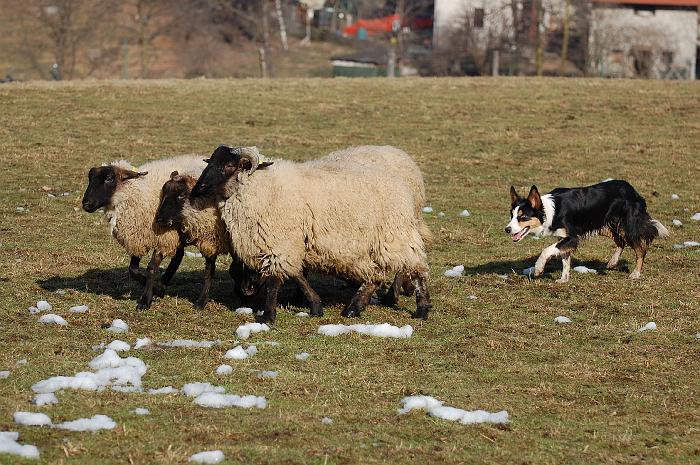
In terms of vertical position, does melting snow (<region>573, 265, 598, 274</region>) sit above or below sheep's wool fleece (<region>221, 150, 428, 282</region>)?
below

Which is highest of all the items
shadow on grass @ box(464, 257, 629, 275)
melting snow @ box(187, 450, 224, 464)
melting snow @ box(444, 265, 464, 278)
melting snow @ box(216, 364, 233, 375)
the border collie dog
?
the border collie dog

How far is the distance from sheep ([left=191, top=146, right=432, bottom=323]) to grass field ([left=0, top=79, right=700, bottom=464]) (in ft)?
1.65

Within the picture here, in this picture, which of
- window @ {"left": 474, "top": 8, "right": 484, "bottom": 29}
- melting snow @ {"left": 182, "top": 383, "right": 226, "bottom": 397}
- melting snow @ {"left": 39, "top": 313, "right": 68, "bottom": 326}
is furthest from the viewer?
window @ {"left": 474, "top": 8, "right": 484, "bottom": 29}

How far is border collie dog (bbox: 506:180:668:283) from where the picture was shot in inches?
518

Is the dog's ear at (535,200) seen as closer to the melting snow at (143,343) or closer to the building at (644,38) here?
the melting snow at (143,343)

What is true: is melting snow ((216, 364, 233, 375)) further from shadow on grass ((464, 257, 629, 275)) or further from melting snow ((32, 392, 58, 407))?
shadow on grass ((464, 257, 629, 275))

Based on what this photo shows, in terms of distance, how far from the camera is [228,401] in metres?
8.16

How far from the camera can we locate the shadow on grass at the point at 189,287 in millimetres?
12109

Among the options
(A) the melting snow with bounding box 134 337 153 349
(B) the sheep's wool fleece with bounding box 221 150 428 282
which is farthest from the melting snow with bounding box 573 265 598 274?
(A) the melting snow with bounding box 134 337 153 349

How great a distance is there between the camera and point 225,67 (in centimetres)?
6750

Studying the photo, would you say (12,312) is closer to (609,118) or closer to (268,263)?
(268,263)

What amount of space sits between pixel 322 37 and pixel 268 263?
251 feet

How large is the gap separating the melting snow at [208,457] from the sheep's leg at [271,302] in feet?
12.7

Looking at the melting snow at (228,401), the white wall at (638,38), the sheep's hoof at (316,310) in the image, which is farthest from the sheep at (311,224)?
the white wall at (638,38)
